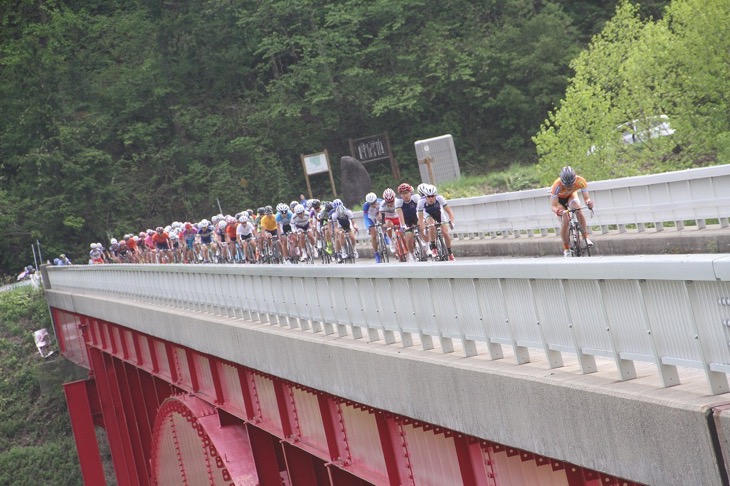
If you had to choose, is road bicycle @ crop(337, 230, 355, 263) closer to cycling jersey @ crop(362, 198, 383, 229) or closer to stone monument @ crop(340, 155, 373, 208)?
cycling jersey @ crop(362, 198, 383, 229)

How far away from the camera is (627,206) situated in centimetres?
2373

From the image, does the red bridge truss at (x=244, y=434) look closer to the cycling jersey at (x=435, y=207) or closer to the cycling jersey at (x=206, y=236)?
the cycling jersey at (x=435, y=207)

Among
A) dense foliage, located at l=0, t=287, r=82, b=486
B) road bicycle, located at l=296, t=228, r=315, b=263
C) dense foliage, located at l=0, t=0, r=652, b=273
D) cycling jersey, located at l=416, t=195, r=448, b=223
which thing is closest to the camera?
cycling jersey, located at l=416, t=195, r=448, b=223

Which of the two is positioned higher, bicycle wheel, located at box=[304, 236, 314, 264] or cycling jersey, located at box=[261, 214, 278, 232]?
cycling jersey, located at box=[261, 214, 278, 232]

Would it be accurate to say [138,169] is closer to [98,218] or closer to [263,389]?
[98,218]

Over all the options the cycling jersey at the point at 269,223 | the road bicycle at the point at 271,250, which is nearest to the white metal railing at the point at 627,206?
the road bicycle at the point at 271,250

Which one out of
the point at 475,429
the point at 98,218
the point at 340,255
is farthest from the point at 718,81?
the point at 98,218

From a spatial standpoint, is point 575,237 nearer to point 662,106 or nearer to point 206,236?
point 662,106

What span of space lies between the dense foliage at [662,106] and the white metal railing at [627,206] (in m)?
7.30

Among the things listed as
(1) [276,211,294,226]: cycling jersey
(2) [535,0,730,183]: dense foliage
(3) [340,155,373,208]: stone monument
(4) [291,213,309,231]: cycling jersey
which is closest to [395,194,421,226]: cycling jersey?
(4) [291,213,309,231]: cycling jersey

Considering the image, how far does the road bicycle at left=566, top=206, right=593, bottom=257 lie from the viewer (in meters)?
19.3

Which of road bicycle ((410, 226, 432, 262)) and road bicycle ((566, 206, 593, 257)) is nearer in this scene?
road bicycle ((566, 206, 593, 257))

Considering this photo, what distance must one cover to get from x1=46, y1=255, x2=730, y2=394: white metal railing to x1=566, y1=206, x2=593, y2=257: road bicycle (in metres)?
5.30

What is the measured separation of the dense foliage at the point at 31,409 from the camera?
4612cm
